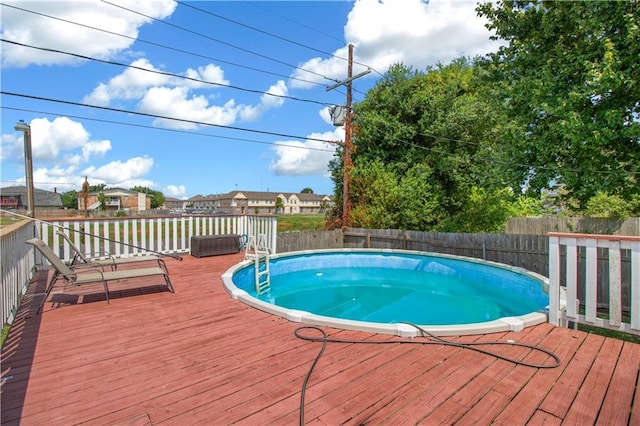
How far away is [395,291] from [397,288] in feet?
1.06

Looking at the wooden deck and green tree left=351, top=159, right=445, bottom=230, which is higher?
green tree left=351, top=159, right=445, bottom=230

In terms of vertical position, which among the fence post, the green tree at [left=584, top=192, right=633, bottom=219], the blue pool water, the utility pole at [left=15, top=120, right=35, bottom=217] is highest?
the utility pole at [left=15, top=120, right=35, bottom=217]

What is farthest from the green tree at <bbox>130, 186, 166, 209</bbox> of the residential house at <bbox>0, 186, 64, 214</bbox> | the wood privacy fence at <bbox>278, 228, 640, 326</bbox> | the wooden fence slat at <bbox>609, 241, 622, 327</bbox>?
the wooden fence slat at <bbox>609, 241, 622, 327</bbox>

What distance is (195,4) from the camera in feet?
27.9

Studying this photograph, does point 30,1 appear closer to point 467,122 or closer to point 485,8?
point 485,8

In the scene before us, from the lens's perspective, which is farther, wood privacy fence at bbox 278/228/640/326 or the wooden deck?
wood privacy fence at bbox 278/228/640/326

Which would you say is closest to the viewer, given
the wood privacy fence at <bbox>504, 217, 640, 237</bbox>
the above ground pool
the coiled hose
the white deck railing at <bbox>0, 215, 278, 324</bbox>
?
the coiled hose

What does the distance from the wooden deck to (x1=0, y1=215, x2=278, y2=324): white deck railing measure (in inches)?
32.3

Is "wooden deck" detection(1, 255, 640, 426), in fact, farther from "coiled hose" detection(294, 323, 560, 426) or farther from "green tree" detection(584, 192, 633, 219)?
"green tree" detection(584, 192, 633, 219)

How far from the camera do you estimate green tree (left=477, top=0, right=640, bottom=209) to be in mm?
7023

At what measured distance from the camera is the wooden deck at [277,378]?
2018mm

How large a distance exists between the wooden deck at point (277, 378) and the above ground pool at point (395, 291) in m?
0.51

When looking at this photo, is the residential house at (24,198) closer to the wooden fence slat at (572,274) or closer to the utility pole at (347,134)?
the utility pole at (347,134)

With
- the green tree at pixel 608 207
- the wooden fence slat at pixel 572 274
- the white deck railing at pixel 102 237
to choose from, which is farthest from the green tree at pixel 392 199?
the wooden fence slat at pixel 572 274
